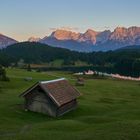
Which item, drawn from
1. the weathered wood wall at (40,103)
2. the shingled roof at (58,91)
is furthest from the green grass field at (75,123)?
the shingled roof at (58,91)

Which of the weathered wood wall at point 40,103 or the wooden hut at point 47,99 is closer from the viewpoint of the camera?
the wooden hut at point 47,99

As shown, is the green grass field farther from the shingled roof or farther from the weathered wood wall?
the shingled roof

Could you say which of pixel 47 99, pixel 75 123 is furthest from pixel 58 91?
pixel 75 123

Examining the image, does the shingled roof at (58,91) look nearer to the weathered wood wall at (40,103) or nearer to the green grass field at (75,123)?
the weathered wood wall at (40,103)

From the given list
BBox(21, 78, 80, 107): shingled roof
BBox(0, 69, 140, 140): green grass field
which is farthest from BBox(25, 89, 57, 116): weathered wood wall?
BBox(0, 69, 140, 140): green grass field

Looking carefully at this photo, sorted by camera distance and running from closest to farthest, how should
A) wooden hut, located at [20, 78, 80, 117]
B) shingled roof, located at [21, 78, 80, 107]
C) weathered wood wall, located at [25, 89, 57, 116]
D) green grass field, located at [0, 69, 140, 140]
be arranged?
1. green grass field, located at [0, 69, 140, 140]
2. wooden hut, located at [20, 78, 80, 117]
3. shingled roof, located at [21, 78, 80, 107]
4. weathered wood wall, located at [25, 89, 57, 116]

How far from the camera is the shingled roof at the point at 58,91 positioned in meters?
55.7

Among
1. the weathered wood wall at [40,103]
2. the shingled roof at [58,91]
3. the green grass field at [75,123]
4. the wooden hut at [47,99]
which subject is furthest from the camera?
the weathered wood wall at [40,103]

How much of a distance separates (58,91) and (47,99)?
9.49 feet

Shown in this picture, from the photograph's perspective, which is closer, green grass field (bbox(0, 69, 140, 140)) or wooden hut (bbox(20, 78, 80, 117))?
green grass field (bbox(0, 69, 140, 140))

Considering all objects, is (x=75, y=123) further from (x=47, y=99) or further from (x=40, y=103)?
(x=40, y=103)

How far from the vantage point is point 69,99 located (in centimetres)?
6050

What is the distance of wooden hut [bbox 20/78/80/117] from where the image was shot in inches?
2186

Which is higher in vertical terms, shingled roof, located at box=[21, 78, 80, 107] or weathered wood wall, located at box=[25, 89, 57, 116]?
shingled roof, located at box=[21, 78, 80, 107]
